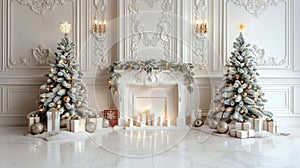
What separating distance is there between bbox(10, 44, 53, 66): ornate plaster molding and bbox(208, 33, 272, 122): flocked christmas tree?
317 centimetres

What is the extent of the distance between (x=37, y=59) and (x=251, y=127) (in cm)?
394

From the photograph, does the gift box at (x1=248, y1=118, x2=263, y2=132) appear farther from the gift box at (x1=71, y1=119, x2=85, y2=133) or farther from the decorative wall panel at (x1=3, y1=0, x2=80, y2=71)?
the decorative wall panel at (x1=3, y1=0, x2=80, y2=71)

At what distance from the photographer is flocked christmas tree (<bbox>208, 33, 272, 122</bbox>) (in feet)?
15.6

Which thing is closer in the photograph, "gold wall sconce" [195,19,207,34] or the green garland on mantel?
the green garland on mantel

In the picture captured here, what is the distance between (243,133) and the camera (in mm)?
4336

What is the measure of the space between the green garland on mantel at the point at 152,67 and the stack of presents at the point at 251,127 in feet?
3.70

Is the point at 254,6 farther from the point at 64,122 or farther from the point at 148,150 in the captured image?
the point at 64,122

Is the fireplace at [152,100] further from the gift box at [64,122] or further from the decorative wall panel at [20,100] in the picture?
the decorative wall panel at [20,100]

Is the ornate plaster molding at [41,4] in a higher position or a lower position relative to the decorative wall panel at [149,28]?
higher

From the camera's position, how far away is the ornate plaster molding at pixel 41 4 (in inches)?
221

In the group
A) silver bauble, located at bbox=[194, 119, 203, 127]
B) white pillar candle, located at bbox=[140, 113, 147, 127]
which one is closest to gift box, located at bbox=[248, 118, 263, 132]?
silver bauble, located at bbox=[194, 119, 203, 127]

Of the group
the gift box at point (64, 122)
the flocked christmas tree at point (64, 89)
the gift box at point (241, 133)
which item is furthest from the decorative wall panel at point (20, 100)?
the gift box at point (241, 133)

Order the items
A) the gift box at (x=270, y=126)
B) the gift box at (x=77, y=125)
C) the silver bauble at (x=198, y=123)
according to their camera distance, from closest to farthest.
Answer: the gift box at (x=77, y=125) < the gift box at (x=270, y=126) < the silver bauble at (x=198, y=123)

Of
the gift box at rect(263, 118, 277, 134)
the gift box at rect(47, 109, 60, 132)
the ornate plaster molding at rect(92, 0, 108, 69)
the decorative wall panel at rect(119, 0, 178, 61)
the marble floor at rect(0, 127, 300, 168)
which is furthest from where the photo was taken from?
the ornate plaster molding at rect(92, 0, 108, 69)
